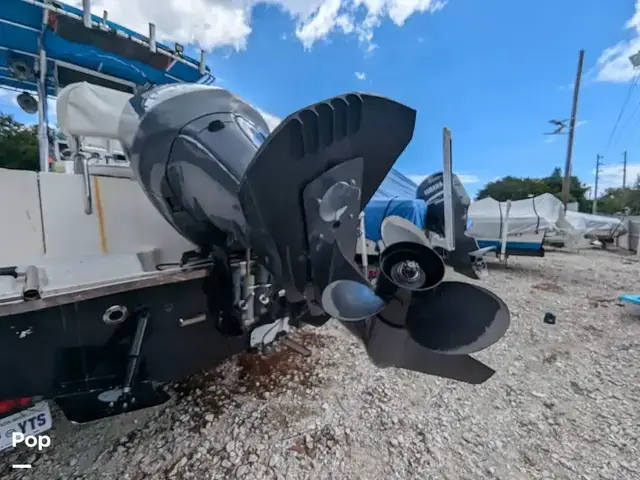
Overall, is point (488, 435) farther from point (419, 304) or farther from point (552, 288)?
point (552, 288)

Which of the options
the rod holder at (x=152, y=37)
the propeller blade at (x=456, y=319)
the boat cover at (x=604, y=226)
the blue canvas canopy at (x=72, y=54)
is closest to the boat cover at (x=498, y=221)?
the boat cover at (x=604, y=226)

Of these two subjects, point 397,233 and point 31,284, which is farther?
point 397,233

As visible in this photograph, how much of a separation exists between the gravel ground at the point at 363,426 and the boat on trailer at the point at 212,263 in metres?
0.52

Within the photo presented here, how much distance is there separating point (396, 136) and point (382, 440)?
164 centimetres

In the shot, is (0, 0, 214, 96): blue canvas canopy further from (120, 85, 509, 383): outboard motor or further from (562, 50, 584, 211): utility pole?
(562, 50, 584, 211): utility pole

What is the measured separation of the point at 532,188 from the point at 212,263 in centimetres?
4278

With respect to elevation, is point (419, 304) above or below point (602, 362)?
above

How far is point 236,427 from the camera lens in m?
2.00

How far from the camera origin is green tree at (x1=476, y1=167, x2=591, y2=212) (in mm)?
34281

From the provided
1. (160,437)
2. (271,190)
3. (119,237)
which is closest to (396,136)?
(271,190)

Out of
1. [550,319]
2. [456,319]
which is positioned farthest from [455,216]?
[456,319]

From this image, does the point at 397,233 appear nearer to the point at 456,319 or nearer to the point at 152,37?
the point at 456,319

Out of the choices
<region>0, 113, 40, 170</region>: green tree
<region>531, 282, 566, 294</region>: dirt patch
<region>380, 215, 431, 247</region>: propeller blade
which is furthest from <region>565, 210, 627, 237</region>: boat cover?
<region>0, 113, 40, 170</region>: green tree

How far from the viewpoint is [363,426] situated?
205 centimetres
